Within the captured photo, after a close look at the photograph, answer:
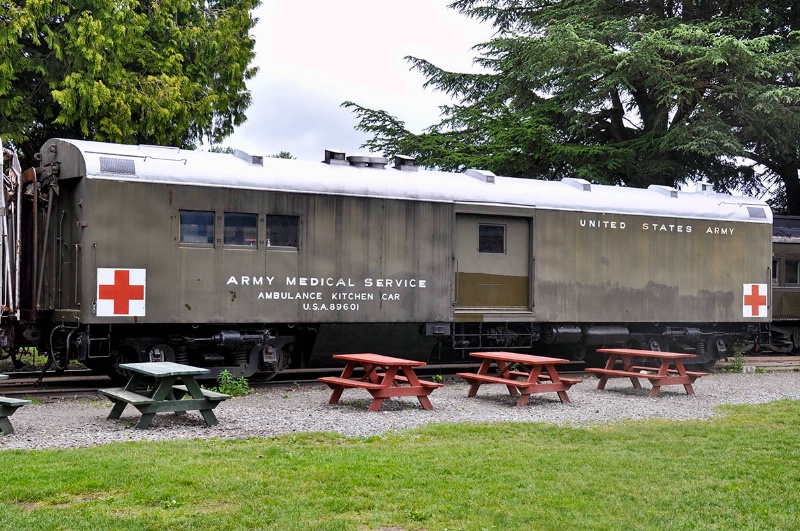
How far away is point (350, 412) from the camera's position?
35.4ft

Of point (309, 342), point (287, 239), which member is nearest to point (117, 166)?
point (287, 239)

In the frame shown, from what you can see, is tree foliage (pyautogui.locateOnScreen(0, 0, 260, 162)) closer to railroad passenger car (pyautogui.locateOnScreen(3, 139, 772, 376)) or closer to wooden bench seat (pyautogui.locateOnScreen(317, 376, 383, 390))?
railroad passenger car (pyautogui.locateOnScreen(3, 139, 772, 376))

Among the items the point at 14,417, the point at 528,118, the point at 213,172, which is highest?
the point at 528,118

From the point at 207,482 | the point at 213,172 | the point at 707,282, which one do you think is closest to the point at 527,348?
the point at 707,282

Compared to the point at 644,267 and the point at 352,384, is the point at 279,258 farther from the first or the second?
the point at 644,267

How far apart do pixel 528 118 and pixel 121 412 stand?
53.9ft

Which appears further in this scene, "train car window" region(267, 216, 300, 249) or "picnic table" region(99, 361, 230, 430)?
"train car window" region(267, 216, 300, 249)

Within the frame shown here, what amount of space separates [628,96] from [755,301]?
426 inches

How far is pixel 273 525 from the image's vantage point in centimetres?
564

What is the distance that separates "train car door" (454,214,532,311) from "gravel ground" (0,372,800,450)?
57.8 inches

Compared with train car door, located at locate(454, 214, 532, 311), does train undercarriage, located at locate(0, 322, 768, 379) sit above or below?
below

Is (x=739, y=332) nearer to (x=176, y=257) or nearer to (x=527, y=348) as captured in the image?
(x=527, y=348)

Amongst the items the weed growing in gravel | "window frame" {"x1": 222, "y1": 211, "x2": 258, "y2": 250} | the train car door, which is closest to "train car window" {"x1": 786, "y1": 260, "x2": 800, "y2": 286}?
the train car door

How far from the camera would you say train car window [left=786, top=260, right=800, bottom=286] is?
21.2 m
